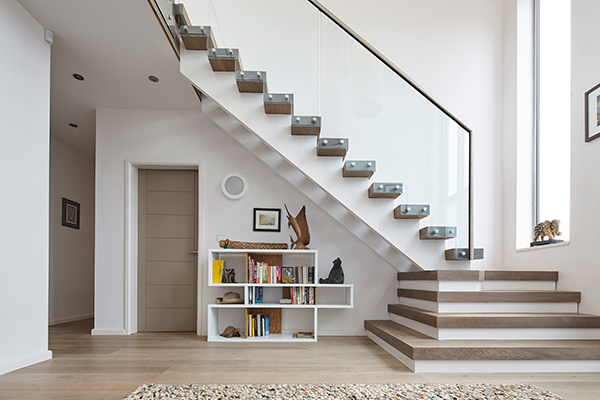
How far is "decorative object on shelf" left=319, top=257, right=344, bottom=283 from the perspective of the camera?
482cm

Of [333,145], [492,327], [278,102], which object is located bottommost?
[492,327]

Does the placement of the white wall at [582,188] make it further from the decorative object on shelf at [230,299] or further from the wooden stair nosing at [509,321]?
the decorative object on shelf at [230,299]

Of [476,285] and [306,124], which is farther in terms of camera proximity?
[306,124]

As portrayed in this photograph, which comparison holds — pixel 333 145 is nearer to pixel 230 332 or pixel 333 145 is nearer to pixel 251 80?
pixel 251 80

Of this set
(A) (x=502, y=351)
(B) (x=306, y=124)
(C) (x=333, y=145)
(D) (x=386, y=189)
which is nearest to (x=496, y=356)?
(A) (x=502, y=351)

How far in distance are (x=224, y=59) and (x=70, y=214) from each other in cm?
403

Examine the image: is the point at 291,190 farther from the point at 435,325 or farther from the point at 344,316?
the point at 435,325

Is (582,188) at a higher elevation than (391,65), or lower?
lower

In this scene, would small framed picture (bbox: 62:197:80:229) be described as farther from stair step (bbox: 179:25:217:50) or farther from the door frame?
stair step (bbox: 179:25:217:50)

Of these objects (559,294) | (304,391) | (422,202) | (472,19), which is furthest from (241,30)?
(559,294)

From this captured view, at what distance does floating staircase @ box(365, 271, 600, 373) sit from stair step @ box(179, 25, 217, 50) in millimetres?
2910

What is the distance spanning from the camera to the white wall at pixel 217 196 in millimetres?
5117

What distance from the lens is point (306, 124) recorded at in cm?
430

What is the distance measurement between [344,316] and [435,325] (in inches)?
68.8
